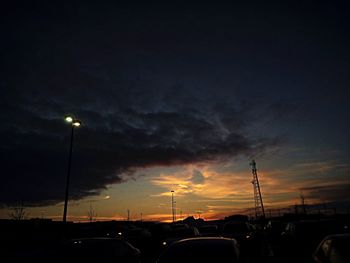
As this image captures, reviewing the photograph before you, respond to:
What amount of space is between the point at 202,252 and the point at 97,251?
101 inches

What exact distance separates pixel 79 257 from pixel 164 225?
18602mm

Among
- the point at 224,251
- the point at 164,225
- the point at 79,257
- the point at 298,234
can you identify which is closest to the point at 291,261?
the point at 298,234

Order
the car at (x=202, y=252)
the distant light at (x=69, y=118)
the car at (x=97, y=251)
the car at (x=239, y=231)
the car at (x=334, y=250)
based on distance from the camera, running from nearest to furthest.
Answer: the car at (x=202, y=252) < the car at (x=334, y=250) < the car at (x=97, y=251) < the car at (x=239, y=231) < the distant light at (x=69, y=118)

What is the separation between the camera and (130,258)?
332 inches

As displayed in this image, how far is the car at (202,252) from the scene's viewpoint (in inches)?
236

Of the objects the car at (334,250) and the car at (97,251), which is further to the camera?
the car at (97,251)

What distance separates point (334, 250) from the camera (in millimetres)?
6637

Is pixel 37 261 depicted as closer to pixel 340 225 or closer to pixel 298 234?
pixel 298 234

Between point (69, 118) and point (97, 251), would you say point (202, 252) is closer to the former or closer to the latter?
point (97, 251)

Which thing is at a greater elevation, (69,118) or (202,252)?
(69,118)

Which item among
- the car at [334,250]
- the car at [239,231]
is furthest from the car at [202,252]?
the car at [239,231]

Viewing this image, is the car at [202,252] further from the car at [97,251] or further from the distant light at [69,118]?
the distant light at [69,118]

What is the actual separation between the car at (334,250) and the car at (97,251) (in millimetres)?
4581

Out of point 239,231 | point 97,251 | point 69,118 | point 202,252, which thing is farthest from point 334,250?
point 69,118
